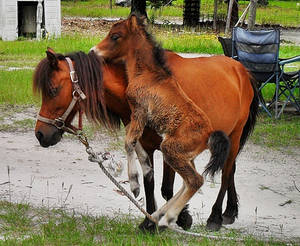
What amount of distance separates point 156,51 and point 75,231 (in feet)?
4.75

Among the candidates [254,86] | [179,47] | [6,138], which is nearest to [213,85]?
[254,86]

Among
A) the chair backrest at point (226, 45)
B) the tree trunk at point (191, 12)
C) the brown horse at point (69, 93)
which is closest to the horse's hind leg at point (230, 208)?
the brown horse at point (69, 93)

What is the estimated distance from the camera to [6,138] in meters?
9.12

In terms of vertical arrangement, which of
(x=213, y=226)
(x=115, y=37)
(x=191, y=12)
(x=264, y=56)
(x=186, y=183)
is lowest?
(x=213, y=226)

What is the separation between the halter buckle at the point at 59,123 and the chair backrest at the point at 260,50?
607 centimetres

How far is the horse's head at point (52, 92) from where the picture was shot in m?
4.89

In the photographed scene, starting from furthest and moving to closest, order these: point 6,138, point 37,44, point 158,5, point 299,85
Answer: point 158,5 → point 37,44 → point 299,85 → point 6,138

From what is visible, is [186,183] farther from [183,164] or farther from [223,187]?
[223,187]

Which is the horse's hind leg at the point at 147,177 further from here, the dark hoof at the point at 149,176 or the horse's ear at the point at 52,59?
the horse's ear at the point at 52,59

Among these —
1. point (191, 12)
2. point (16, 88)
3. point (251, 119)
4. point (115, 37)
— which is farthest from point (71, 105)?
point (191, 12)

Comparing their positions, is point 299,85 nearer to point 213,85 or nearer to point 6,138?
point 6,138

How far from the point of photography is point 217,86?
5328 millimetres

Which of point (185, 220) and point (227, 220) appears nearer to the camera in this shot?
point (185, 220)

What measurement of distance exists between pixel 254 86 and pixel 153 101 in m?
1.65
